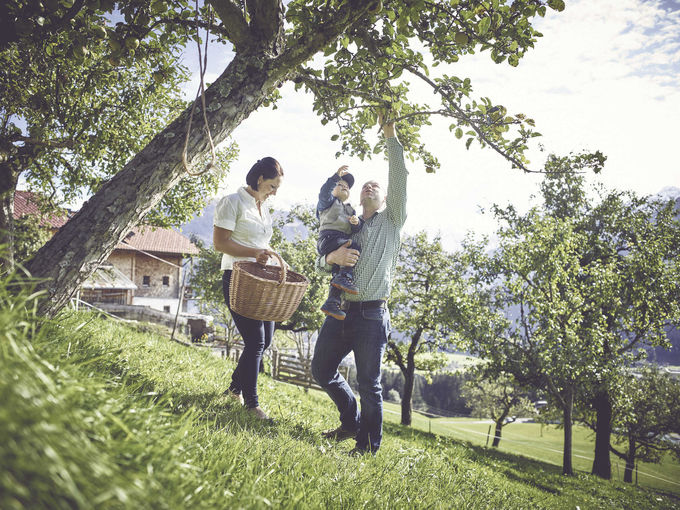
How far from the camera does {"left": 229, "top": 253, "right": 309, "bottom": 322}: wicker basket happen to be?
2.79 meters

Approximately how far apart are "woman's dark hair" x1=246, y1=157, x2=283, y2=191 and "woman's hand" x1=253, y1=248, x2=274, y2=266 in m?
0.69

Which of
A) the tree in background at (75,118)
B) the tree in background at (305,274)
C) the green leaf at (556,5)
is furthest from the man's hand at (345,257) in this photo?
the tree in background at (305,274)

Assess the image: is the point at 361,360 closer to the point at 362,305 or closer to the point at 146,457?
the point at 362,305

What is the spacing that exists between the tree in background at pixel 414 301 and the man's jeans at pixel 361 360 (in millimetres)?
15256

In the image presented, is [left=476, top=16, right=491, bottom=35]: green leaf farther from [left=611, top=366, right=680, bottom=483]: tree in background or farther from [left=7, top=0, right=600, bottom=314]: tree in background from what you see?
[left=611, top=366, right=680, bottom=483]: tree in background

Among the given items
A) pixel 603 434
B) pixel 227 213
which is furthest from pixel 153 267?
pixel 603 434

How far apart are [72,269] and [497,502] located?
12.7 ft

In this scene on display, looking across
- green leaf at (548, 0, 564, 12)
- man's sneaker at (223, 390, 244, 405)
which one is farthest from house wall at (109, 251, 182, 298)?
green leaf at (548, 0, 564, 12)

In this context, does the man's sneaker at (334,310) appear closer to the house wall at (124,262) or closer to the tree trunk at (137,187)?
the tree trunk at (137,187)

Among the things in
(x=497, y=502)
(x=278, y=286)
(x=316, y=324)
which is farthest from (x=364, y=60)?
(x=316, y=324)

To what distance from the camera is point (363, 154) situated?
5023 millimetres

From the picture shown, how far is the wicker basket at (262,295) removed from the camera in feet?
9.16

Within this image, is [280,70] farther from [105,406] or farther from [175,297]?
[175,297]

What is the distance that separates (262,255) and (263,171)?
0.86 m
